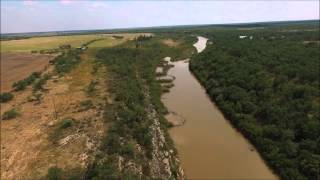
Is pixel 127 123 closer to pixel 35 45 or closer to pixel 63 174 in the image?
pixel 63 174

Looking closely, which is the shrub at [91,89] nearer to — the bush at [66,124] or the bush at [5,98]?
the bush at [5,98]

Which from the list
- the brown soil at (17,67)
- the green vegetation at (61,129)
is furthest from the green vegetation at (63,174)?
the brown soil at (17,67)

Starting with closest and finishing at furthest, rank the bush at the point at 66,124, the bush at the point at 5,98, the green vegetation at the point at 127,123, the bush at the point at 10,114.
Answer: the green vegetation at the point at 127,123, the bush at the point at 66,124, the bush at the point at 10,114, the bush at the point at 5,98

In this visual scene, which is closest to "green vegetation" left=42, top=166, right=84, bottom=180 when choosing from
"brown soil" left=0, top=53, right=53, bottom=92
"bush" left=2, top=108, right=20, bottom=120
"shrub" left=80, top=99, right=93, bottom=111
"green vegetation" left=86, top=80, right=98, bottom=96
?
"shrub" left=80, top=99, right=93, bottom=111

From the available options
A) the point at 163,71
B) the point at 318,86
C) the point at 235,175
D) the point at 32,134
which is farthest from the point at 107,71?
the point at 235,175

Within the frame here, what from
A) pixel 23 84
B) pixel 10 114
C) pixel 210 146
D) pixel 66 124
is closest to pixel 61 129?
pixel 66 124
